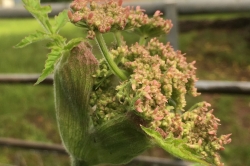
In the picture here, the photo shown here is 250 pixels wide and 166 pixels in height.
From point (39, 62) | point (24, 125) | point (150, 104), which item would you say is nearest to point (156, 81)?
point (150, 104)

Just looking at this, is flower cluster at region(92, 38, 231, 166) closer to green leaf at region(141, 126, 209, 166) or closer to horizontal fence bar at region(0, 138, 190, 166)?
green leaf at region(141, 126, 209, 166)

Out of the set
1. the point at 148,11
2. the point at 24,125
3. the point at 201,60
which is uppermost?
the point at 148,11

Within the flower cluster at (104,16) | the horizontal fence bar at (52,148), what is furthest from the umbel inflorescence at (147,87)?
the horizontal fence bar at (52,148)

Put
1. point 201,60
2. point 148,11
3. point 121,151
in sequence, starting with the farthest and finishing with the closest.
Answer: point 201,60
point 148,11
point 121,151

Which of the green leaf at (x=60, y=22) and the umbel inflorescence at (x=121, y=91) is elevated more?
the green leaf at (x=60, y=22)

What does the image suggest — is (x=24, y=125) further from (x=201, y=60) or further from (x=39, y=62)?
(x=201, y=60)

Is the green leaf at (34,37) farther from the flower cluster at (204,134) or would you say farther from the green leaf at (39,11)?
the flower cluster at (204,134)

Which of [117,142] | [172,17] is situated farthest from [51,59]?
[172,17]

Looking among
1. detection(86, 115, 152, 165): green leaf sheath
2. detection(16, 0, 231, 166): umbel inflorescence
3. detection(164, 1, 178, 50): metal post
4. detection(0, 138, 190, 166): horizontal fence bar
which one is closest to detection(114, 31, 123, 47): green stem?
detection(16, 0, 231, 166): umbel inflorescence
